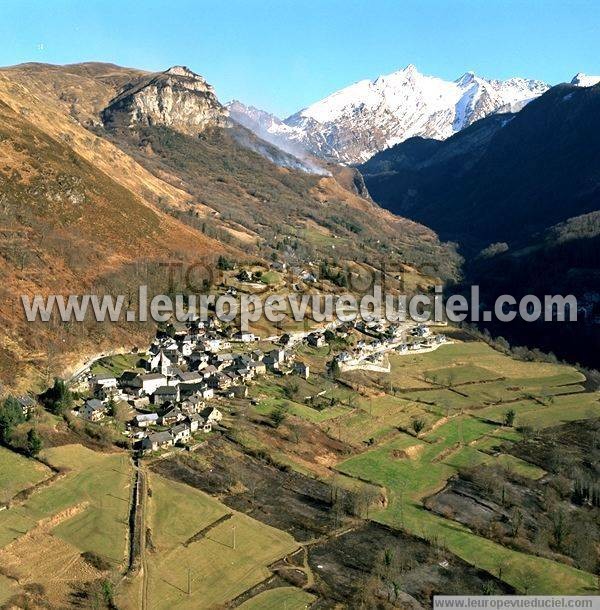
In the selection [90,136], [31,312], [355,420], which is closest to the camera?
[355,420]

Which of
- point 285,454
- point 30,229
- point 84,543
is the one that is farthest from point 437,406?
point 30,229

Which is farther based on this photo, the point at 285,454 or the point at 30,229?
the point at 30,229

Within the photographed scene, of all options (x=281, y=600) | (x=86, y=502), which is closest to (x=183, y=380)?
(x=86, y=502)

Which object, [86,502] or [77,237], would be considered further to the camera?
[77,237]

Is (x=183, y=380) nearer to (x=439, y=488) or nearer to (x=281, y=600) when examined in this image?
(x=439, y=488)

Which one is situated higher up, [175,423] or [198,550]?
[175,423]

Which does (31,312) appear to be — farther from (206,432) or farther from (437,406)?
(437,406)

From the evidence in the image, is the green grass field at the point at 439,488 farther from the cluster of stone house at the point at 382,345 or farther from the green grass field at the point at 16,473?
the green grass field at the point at 16,473
